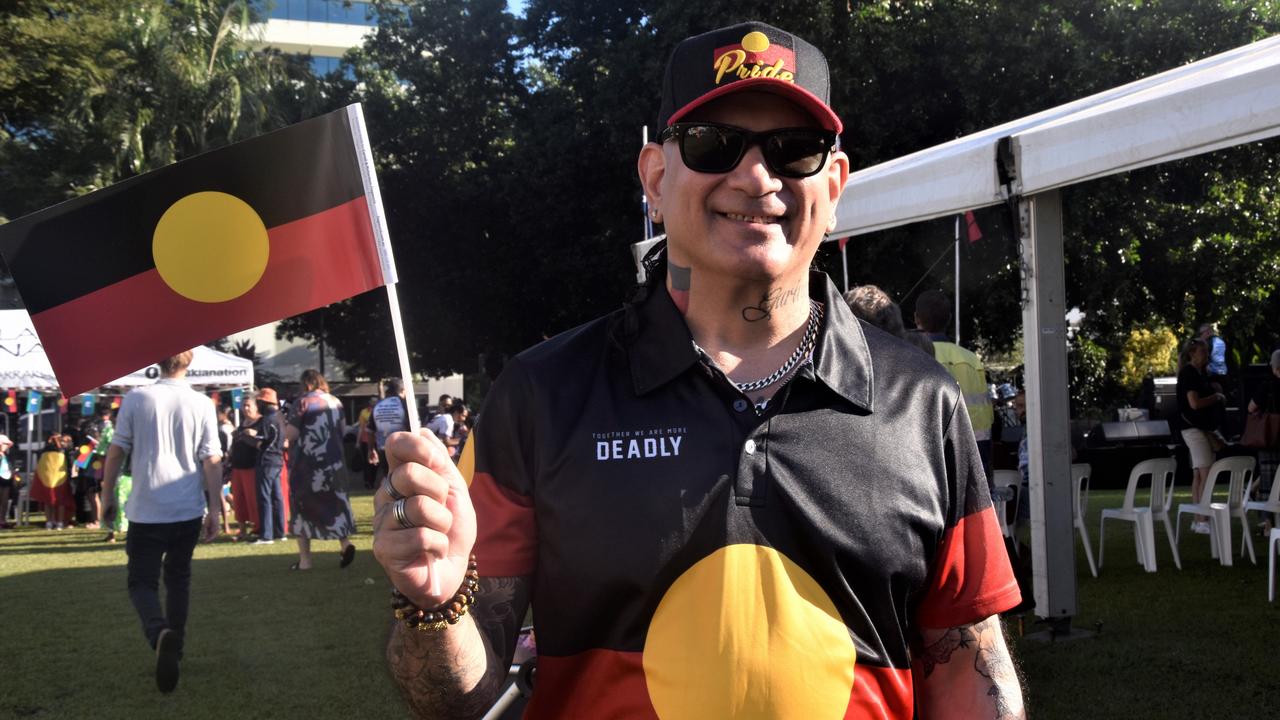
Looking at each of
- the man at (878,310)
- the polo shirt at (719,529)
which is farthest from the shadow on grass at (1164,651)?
the polo shirt at (719,529)

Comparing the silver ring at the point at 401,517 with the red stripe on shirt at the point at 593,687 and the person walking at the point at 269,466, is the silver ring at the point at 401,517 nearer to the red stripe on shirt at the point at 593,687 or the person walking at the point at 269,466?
the red stripe on shirt at the point at 593,687

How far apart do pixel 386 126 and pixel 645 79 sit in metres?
11.8

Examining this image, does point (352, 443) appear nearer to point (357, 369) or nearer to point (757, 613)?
point (357, 369)

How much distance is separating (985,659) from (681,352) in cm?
67

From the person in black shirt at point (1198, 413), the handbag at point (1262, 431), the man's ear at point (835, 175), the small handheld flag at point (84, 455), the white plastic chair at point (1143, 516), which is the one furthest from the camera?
the small handheld flag at point (84, 455)

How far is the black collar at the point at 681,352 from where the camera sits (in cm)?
178

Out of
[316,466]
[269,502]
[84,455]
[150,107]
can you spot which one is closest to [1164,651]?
[316,466]

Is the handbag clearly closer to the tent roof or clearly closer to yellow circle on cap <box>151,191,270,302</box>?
the tent roof

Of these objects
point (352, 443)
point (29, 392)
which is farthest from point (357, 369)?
point (29, 392)

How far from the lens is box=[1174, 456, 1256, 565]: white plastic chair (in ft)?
32.8

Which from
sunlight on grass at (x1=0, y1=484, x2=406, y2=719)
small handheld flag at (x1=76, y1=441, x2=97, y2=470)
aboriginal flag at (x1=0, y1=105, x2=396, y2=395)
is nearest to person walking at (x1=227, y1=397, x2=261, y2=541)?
sunlight on grass at (x1=0, y1=484, x2=406, y2=719)

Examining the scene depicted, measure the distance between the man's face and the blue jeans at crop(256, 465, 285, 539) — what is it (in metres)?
13.5

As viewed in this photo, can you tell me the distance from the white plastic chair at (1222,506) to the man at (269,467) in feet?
32.2

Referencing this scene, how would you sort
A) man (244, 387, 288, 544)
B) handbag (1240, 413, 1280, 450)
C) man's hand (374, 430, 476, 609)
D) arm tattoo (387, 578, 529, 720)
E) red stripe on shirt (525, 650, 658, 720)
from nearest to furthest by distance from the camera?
1. man's hand (374, 430, 476, 609)
2. arm tattoo (387, 578, 529, 720)
3. red stripe on shirt (525, 650, 658, 720)
4. handbag (1240, 413, 1280, 450)
5. man (244, 387, 288, 544)
